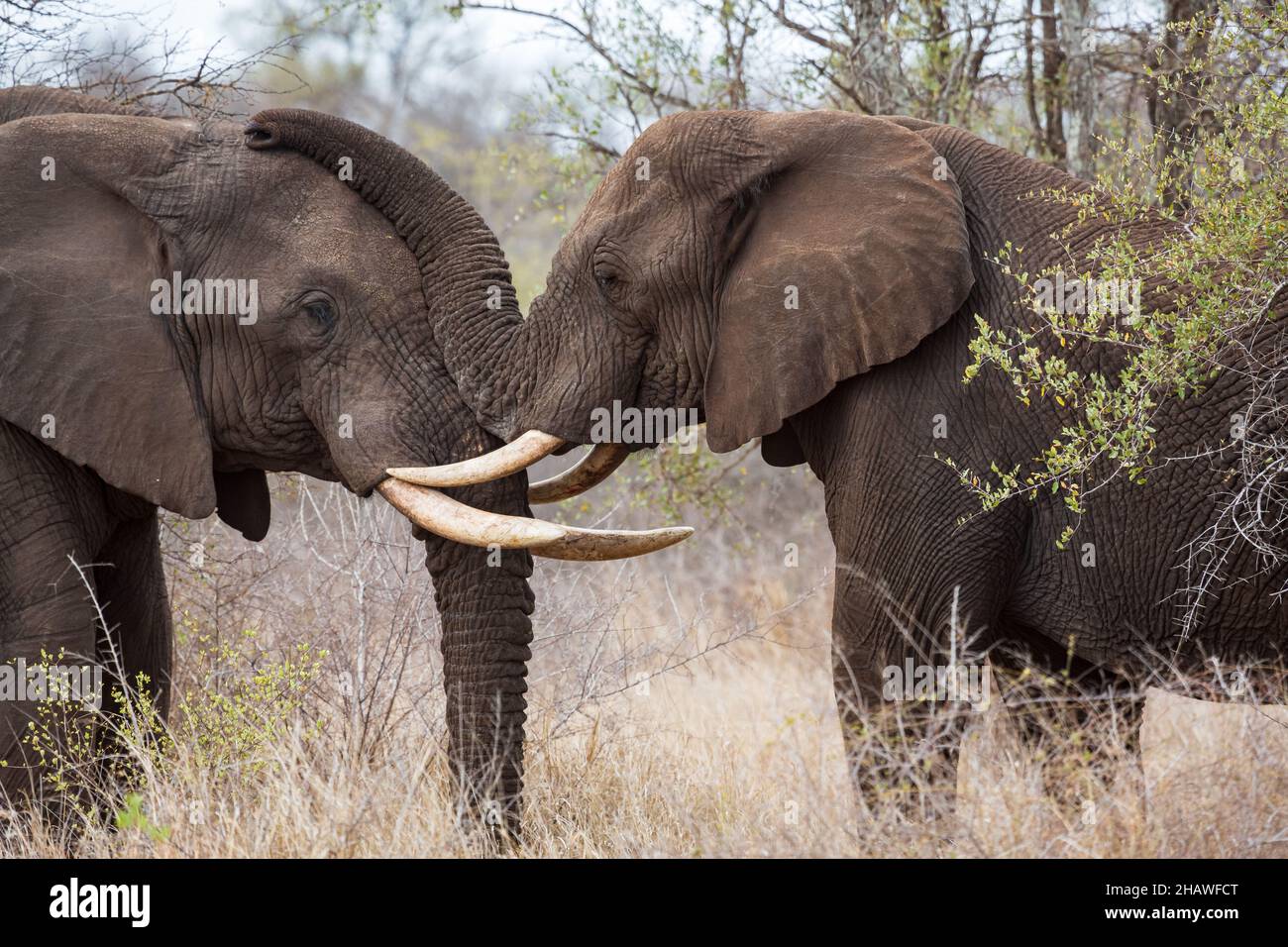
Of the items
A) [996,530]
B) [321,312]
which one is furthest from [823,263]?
[321,312]

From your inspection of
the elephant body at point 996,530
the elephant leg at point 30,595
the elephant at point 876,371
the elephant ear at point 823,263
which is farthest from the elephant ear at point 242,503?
the elephant body at point 996,530

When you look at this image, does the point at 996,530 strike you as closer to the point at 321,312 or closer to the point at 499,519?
the point at 499,519

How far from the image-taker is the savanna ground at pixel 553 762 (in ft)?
14.9

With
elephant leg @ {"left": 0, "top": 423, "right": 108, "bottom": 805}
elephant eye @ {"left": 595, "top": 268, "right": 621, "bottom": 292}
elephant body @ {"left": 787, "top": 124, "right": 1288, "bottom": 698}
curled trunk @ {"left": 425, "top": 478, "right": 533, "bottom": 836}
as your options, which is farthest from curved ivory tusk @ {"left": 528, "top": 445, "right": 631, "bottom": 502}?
elephant leg @ {"left": 0, "top": 423, "right": 108, "bottom": 805}

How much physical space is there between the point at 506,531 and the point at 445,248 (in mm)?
1079

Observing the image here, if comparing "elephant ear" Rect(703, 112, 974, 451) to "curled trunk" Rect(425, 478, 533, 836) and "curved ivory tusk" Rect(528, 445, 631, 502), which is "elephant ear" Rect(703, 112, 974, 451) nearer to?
"curved ivory tusk" Rect(528, 445, 631, 502)

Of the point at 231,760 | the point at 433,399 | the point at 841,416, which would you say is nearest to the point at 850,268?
the point at 841,416

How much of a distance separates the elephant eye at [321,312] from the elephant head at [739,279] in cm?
47

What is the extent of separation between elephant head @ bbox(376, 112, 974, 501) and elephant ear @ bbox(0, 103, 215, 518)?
2.88 feet

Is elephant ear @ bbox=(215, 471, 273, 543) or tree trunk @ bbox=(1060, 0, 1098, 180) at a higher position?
tree trunk @ bbox=(1060, 0, 1098, 180)

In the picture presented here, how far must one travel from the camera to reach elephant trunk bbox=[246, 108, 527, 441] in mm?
5727

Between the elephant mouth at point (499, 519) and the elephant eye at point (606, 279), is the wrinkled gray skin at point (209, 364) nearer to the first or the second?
the elephant mouth at point (499, 519)

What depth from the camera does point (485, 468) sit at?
5.56m

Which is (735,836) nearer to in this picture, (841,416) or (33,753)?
(841,416)
